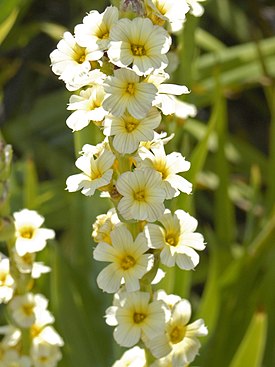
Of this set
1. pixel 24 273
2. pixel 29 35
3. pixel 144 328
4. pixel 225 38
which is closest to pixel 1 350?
pixel 24 273

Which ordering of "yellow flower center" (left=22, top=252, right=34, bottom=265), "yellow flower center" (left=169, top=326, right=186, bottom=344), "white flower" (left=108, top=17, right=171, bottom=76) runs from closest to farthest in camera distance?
"white flower" (left=108, top=17, right=171, bottom=76)
"yellow flower center" (left=169, top=326, right=186, bottom=344)
"yellow flower center" (left=22, top=252, right=34, bottom=265)

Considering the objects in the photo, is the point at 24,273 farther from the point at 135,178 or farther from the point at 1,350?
the point at 135,178

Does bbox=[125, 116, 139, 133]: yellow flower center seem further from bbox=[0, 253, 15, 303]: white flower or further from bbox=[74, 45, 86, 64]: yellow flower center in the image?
bbox=[0, 253, 15, 303]: white flower

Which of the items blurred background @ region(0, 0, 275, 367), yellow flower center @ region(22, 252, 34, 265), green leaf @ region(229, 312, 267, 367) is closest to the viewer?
yellow flower center @ region(22, 252, 34, 265)

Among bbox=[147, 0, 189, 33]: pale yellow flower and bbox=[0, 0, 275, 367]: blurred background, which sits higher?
bbox=[147, 0, 189, 33]: pale yellow flower

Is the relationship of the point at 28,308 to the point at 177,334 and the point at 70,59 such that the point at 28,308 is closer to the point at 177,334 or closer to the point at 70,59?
the point at 177,334

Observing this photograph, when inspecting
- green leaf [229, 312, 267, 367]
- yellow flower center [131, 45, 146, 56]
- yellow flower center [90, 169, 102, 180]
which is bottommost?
green leaf [229, 312, 267, 367]

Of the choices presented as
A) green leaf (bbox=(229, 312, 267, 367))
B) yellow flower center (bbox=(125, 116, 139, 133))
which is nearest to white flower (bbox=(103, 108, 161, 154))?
yellow flower center (bbox=(125, 116, 139, 133))

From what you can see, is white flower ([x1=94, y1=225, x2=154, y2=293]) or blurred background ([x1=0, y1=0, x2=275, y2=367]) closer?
white flower ([x1=94, y1=225, x2=154, y2=293])
